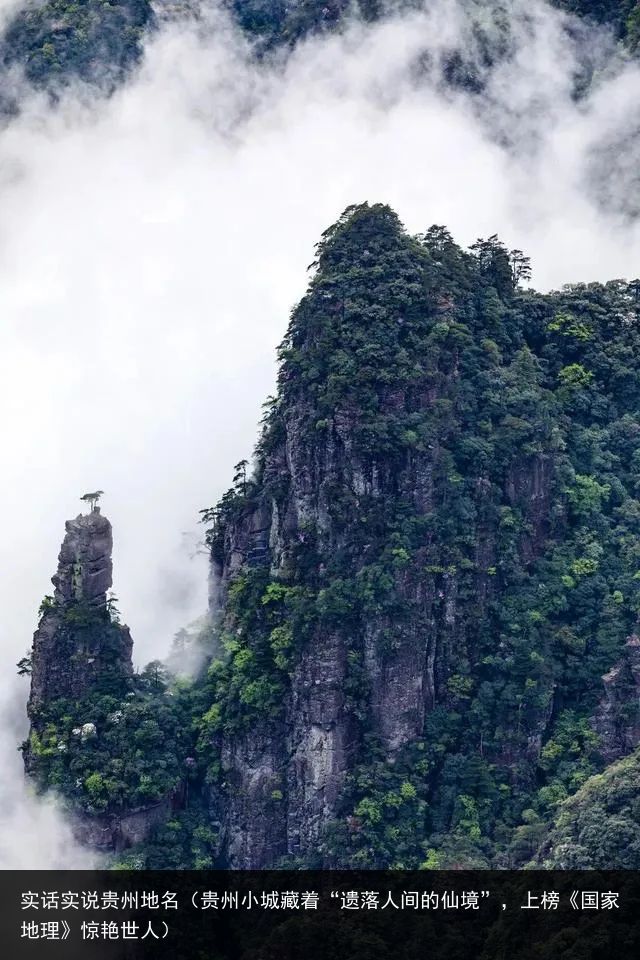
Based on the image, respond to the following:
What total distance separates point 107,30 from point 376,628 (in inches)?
1673

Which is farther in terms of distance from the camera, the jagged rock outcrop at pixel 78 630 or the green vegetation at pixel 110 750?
the jagged rock outcrop at pixel 78 630

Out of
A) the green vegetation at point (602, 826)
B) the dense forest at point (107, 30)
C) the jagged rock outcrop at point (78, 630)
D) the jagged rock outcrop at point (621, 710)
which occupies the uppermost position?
the dense forest at point (107, 30)

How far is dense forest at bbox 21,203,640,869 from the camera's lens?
79.5m

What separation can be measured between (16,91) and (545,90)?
85.1 feet

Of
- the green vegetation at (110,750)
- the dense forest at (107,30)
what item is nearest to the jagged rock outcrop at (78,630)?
the green vegetation at (110,750)

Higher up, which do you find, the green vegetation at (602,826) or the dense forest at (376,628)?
the dense forest at (376,628)

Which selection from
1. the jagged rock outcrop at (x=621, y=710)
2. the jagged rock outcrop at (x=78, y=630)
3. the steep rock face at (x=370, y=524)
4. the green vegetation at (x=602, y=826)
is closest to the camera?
the green vegetation at (x=602, y=826)

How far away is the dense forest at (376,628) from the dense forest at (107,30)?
2660cm

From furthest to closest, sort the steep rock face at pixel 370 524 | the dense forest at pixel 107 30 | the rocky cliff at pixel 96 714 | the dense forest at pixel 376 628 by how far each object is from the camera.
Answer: the dense forest at pixel 107 30
the steep rock face at pixel 370 524
the rocky cliff at pixel 96 714
the dense forest at pixel 376 628

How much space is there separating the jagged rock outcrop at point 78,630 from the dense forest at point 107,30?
1367 inches

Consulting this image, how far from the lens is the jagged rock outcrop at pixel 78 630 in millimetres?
82438

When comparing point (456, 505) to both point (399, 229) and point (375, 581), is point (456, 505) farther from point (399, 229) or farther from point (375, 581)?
point (399, 229)

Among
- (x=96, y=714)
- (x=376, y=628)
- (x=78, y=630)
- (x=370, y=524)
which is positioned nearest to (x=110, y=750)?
(x=96, y=714)

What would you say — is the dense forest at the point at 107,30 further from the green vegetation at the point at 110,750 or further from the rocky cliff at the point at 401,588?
the green vegetation at the point at 110,750
